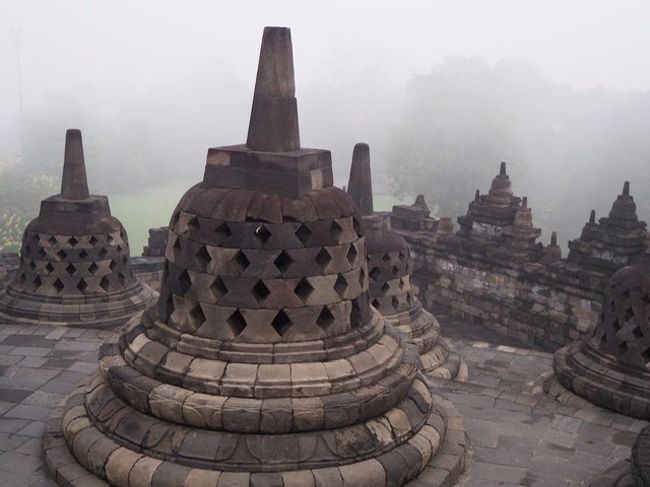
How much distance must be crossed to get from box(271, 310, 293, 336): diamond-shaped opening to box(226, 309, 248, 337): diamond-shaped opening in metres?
0.22

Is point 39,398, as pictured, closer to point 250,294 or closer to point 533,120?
point 250,294

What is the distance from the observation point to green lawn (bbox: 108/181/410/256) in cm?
3781

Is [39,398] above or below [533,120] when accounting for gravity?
below

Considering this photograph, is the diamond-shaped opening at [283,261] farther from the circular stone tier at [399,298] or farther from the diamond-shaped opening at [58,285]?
the diamond-shaped opening at [58,285]

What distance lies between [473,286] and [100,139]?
40.4 metres

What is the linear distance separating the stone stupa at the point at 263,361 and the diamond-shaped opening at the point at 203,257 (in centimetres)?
1

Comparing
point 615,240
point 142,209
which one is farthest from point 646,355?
point 142,209

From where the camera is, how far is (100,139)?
5069cm

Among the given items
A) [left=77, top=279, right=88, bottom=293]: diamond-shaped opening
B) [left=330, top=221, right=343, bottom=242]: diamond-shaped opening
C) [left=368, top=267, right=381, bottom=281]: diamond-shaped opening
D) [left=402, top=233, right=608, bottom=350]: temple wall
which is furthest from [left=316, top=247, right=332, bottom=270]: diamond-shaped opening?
[left=402, top=233, right=608, bottom=350]: temple wall

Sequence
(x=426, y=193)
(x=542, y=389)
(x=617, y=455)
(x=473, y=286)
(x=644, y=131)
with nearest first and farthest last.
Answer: (x=617, y=455) → (x=542, y=389) → (x=473, y=286) → (x=426, y=193) → (x=644, y=131)

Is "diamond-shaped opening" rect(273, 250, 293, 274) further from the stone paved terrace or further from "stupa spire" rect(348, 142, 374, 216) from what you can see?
"stupa spire" rect(348, 142, 374, 216)

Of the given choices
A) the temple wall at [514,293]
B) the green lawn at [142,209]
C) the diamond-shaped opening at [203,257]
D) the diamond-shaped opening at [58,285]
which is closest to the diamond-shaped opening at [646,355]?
the diamond-shaped opening at [203,257]

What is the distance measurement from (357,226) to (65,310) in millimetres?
6428

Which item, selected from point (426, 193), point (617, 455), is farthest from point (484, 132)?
point (617, 455)
